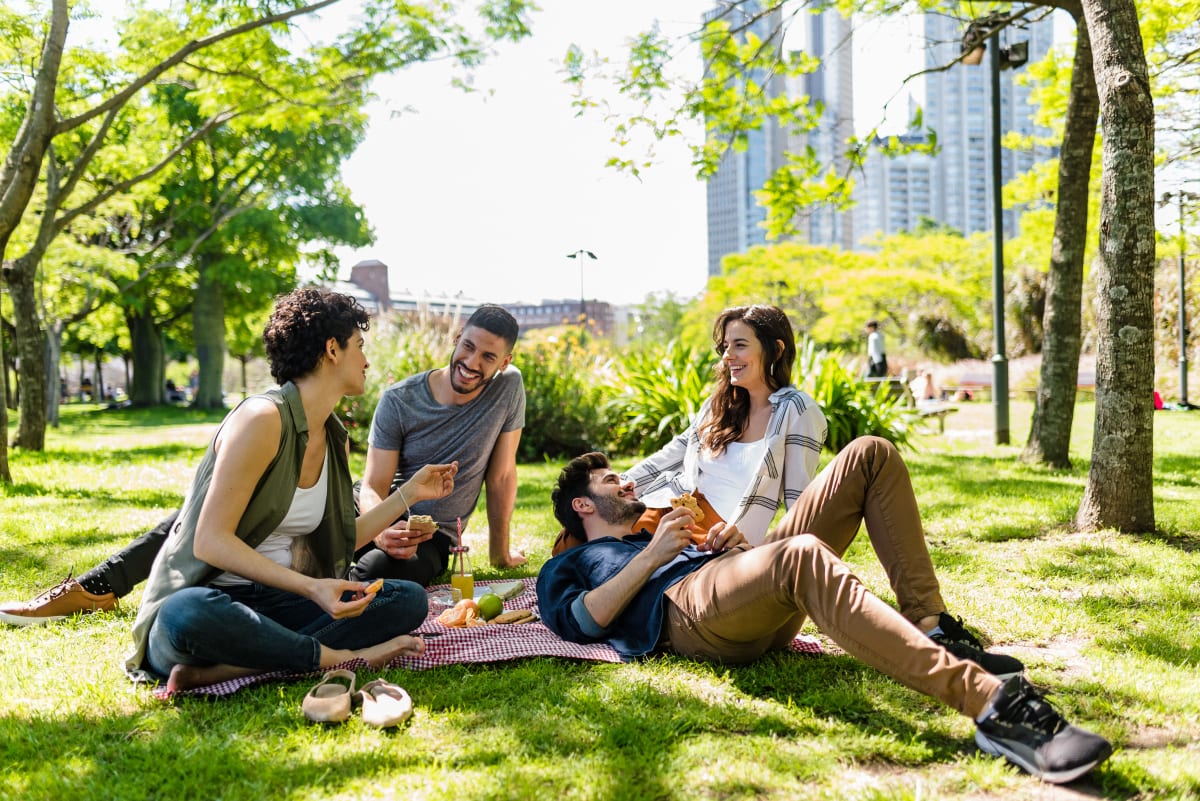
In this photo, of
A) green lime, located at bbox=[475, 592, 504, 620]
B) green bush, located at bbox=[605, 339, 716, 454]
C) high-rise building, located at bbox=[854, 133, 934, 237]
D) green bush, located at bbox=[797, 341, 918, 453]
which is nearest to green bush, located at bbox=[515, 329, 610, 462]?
green bush, located at bbox=[605, 339, 716, 454]

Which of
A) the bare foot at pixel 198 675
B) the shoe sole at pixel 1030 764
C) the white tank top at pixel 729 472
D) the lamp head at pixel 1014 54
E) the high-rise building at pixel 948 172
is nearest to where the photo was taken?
the shoe sole at pixel 1030 764

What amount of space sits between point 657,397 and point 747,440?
22.1 ft

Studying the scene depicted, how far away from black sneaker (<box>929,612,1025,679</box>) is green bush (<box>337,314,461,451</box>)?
8.92 metres

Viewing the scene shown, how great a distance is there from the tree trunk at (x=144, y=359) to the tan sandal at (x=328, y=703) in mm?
32884

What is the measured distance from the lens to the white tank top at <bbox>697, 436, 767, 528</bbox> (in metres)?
4.24

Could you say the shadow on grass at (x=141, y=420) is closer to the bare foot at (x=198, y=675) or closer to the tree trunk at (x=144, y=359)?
the tree trunk at (x=144, y=359)

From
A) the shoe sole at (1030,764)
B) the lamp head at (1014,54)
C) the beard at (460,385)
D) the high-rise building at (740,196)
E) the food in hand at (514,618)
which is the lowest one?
the food in hand at (514,618)

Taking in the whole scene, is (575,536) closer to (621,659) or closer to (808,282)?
(621,659)

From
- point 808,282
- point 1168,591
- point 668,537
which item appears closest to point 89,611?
point 668,537

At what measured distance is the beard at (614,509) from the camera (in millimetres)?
3754

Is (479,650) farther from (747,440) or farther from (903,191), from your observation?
(903,191)

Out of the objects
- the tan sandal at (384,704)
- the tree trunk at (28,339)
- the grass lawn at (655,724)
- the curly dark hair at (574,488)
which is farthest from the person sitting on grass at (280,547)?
the tree trunk at (28,339)

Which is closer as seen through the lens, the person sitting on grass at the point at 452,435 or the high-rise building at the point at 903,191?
the person sitting on grass at the point at 452,435

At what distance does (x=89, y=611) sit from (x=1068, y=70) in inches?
426
